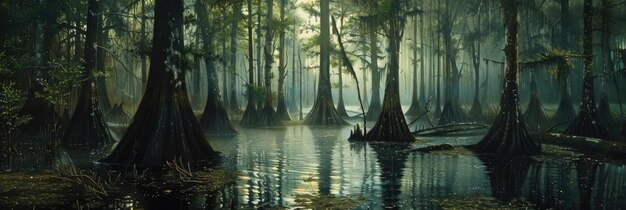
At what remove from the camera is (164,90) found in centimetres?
1287

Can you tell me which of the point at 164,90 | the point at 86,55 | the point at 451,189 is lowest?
the point at 451,189

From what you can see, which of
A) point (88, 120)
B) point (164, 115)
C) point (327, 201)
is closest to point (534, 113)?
point (164, 115)

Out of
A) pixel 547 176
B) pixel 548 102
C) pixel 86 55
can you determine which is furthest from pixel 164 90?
pixel 548 102

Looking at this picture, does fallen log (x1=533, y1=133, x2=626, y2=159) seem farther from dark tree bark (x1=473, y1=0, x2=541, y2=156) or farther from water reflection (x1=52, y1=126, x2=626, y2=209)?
water reflection (x1=52, y1=126, x2=626, y2=209)

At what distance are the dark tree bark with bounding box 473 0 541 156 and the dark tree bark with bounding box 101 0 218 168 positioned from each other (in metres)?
8.15

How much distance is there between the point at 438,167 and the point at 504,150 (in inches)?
133

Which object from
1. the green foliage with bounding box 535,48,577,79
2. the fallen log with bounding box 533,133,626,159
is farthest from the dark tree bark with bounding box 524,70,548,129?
the green foliage with bounding box 535,48,577,79

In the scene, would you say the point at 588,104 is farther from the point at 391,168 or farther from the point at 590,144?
the point at 391,168

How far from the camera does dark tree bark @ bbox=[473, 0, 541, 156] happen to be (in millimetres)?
14875

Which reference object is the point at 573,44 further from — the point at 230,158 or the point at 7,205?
the point at 7,205

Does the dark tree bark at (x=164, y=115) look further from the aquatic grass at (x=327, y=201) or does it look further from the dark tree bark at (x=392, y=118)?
the dark tree bark at (x=392, y=118)

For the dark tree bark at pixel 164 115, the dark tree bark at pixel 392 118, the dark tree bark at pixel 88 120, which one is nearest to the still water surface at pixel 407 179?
the dark tree bark at pixel 164 115

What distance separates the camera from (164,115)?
12.6 meters

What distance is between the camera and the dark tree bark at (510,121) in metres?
14.9
